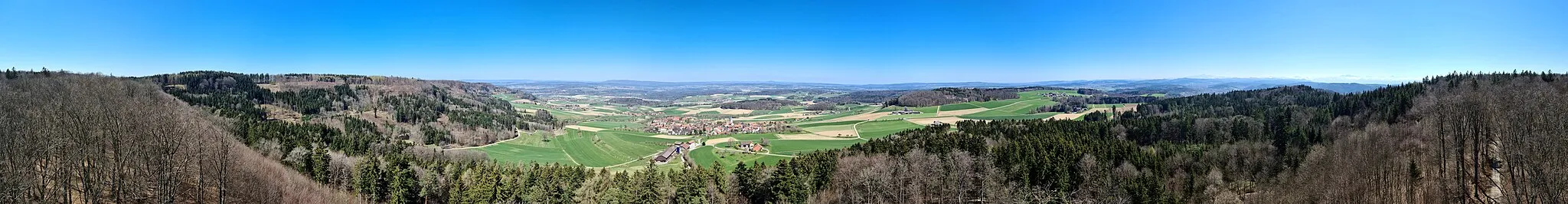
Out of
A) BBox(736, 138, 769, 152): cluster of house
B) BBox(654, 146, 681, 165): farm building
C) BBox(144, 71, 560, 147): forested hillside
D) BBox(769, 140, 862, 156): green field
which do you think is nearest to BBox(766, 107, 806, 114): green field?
BBox(144, 71, 560, 147): forested hillside

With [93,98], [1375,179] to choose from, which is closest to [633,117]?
[93,98]

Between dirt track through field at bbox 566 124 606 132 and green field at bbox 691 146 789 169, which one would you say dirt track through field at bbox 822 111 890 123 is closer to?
dirt track through field at bbox 566 124 606 132

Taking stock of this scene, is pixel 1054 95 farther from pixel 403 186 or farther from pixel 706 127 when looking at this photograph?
pixel 403 186

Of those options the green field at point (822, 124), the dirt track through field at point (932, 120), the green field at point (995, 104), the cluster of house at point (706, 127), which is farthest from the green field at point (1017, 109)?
the cluster of house at point (706, 127)

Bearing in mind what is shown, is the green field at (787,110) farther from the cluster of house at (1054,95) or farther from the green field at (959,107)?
the cluster of house at (1054,95)

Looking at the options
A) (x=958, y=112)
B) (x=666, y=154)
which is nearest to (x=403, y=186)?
(x=666, y=154)

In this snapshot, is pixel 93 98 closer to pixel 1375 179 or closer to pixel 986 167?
pixel 986 167
